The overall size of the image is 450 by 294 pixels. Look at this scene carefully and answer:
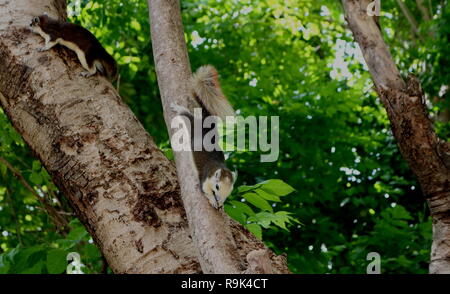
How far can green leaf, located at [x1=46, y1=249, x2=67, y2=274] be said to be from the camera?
3.24 meters

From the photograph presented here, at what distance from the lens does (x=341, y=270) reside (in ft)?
20.2

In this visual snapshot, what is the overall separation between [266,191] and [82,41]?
5.36ft

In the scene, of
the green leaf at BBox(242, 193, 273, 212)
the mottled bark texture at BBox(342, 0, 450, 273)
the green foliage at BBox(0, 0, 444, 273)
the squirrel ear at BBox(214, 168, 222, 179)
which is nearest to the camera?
the mottled bark texture at BBox(342, 0, 450, 273)

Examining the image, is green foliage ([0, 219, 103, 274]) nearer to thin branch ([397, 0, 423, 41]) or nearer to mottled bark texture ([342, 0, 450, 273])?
mottled bark texture ([342, 0, 450, 273])

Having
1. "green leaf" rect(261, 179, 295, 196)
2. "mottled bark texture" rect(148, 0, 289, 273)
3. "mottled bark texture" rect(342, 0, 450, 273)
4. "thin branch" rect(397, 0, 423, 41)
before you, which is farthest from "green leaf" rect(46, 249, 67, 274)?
"thin branch" rect(397, 0, 423, 41)

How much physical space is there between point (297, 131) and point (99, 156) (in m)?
3.41

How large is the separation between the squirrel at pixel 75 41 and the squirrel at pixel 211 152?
639 millimetres

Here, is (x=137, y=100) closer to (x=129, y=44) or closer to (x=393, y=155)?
(x=129, y=44)

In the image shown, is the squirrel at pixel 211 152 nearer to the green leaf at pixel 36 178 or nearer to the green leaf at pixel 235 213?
the green leaf at pixel 235 213

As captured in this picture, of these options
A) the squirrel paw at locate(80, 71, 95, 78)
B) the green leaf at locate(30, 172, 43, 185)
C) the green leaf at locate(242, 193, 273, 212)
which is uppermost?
the squirrel paw at locate(80, 71, 95, 78)

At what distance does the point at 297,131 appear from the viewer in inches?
238

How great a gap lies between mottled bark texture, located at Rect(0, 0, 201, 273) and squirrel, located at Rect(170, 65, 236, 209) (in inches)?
8.0

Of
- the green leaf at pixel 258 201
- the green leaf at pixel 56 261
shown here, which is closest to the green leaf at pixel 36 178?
the green leaf at pixel 56 261

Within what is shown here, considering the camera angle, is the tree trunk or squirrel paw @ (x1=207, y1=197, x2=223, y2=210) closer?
squirrel paw @ (x1=207, y1=197, x2=223, y2=210)
